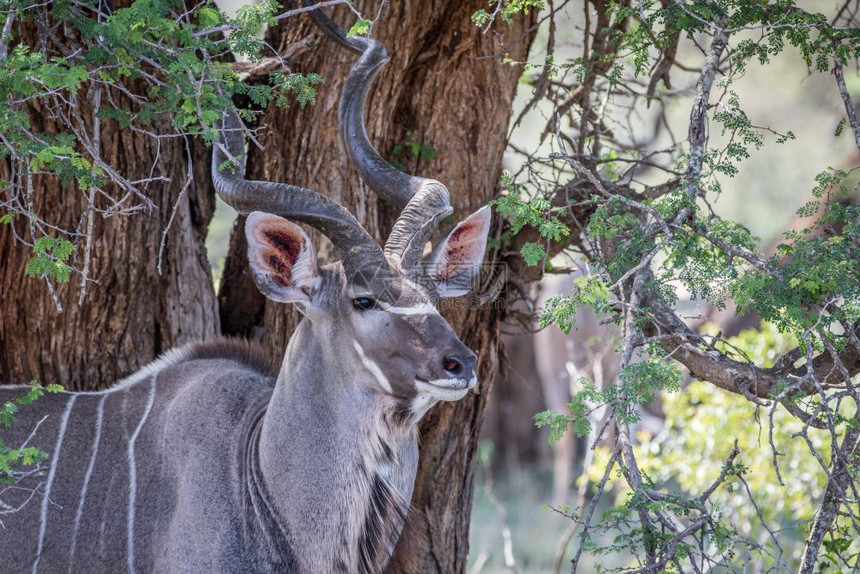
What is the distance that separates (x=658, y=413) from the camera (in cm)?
922

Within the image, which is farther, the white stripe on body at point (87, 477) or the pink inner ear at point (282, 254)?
the white stripe on body at point (87, 477)

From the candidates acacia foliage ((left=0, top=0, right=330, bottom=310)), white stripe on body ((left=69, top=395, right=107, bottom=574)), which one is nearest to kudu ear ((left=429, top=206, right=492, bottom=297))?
acacia foliage ((left=0, top=0, right=330, bottom=310))

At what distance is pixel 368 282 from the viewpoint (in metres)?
2.93

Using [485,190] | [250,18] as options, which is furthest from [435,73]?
[250,18]

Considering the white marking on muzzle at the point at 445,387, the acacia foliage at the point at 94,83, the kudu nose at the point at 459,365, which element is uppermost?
the acacia foliage at the point at 94,83

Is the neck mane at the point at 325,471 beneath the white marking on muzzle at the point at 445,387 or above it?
beneath

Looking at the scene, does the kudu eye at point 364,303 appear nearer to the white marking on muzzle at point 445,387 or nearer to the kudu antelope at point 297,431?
the kudu antelope at point 297,431

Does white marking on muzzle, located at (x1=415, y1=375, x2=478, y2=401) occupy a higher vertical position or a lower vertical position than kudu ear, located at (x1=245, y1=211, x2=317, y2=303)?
lower

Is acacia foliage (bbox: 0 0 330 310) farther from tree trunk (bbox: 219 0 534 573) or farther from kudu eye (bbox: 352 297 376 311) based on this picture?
kudu eye (bbox: 352 297 376 311)

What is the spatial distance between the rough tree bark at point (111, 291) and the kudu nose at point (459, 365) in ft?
4.99

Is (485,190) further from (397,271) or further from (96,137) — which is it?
(96,137)

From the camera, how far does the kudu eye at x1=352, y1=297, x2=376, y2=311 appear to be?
293cm

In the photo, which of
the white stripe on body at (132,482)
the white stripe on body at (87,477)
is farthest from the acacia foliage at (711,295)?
the white stripe on body at (87,477)

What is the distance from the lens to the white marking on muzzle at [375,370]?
2.88 meters
